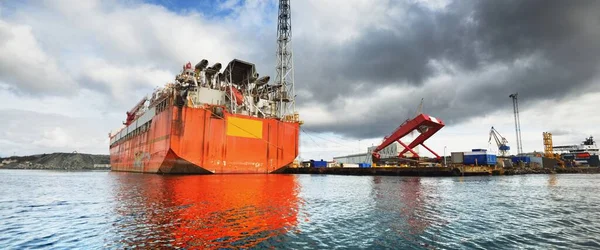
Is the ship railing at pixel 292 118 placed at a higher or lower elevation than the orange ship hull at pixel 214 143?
higher

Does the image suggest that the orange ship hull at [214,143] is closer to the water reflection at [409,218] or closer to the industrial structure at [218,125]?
the industrial structure at [218,125]

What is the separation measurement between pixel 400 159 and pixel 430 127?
7.69 metres

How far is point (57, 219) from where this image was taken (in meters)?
10.1

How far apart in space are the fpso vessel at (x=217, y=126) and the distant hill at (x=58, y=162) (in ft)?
374

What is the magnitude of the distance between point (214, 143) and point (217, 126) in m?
1.98

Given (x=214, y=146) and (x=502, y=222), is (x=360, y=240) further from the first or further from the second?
(x=214, y=146)

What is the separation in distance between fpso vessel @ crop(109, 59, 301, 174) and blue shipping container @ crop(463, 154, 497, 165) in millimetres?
27481

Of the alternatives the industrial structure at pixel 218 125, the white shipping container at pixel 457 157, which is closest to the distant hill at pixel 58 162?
the industrial structure at pixel 218 125

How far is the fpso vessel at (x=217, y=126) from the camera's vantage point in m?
33.6

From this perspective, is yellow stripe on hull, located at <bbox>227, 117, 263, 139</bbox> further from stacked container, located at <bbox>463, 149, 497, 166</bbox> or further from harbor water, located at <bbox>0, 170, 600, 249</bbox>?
stacked container, located at <bbox>463, 149, 497, 166</bbox>

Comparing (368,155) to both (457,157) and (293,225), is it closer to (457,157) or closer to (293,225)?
(457,157)

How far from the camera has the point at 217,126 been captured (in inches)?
1375

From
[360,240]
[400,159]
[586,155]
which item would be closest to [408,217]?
[360,240]

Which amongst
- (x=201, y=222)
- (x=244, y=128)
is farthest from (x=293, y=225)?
(x=244, y=128)
